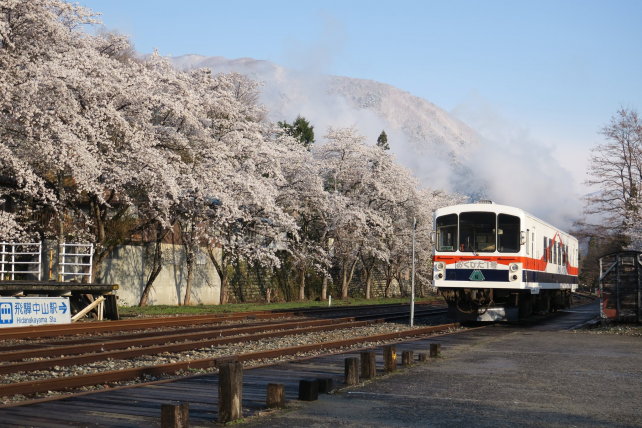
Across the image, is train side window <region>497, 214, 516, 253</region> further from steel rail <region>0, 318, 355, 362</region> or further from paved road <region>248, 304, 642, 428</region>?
paved road <region>248, 304, 642, 428</region>

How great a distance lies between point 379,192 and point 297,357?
30372mm

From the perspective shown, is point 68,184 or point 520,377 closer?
point 520,377

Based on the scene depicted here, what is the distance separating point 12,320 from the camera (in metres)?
17.3

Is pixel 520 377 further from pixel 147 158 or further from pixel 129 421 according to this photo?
pixel 147 158

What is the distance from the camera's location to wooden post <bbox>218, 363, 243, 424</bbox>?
6617 millimetres

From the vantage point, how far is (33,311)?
58.6ft

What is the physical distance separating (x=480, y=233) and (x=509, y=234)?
77cm

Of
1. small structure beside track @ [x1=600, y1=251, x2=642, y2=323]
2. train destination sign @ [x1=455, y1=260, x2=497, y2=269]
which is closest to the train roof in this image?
train destination sign @ [x1=455, y1=260, x2=497, y2=269]

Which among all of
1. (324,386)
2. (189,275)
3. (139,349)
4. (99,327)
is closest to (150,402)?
(324,386)

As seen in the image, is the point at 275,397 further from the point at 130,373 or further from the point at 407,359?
the point at 407,359

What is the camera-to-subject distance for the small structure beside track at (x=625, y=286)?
66.0 feet

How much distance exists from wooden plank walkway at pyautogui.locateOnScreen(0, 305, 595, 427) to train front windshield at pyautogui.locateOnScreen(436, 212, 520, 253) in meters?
9.33

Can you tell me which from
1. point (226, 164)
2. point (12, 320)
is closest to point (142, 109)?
point (226, 164)

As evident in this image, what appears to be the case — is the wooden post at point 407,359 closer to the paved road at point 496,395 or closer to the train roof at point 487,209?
the paved road at point 496,395
